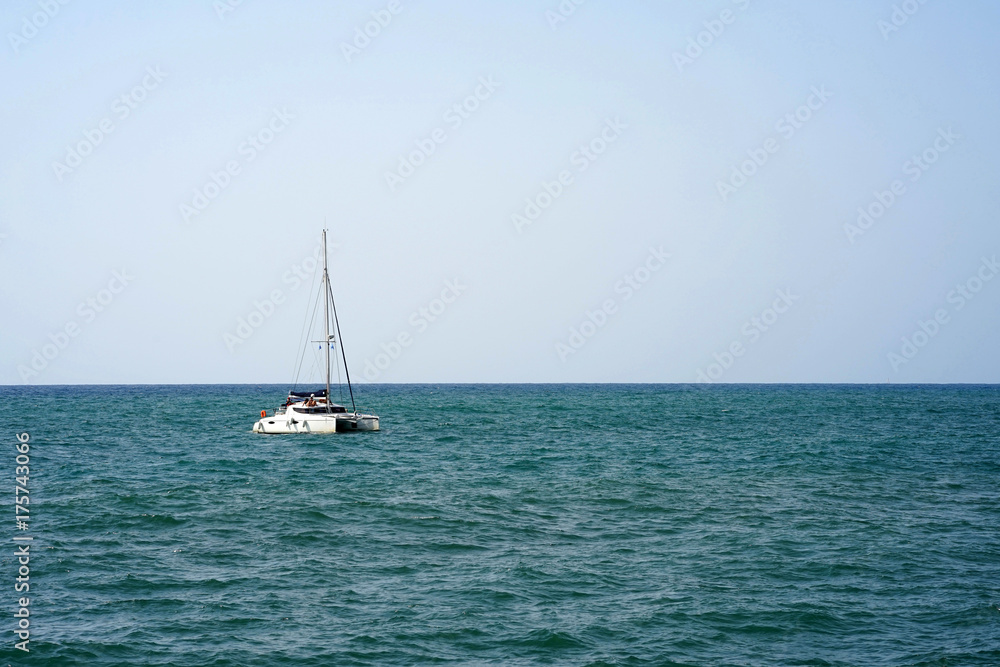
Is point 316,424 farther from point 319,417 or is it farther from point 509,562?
point 509,562

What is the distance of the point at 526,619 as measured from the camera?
60.7 ft

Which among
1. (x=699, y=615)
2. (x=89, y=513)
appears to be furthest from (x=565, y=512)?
(x=89, y=513)

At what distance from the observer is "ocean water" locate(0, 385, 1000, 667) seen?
17.1 meters

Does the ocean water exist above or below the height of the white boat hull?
below

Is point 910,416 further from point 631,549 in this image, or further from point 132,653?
point 132,653

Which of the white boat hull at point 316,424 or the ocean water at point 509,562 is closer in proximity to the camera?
the ocean water at point 509,562

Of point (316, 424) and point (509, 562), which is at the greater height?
point (316, 424)

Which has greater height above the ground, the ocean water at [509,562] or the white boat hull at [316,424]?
the white boat hull at [316,424]

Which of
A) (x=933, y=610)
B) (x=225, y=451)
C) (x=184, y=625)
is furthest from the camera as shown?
(x=225, y=451)

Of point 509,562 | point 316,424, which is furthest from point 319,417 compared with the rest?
point 509,562

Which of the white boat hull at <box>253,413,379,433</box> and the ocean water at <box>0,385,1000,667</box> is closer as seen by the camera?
the ocean water at <box>0,385,1000,667</box>

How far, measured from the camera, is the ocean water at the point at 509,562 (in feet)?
56.0

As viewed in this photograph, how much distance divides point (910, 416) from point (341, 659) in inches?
3701

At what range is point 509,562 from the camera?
2311 cm
